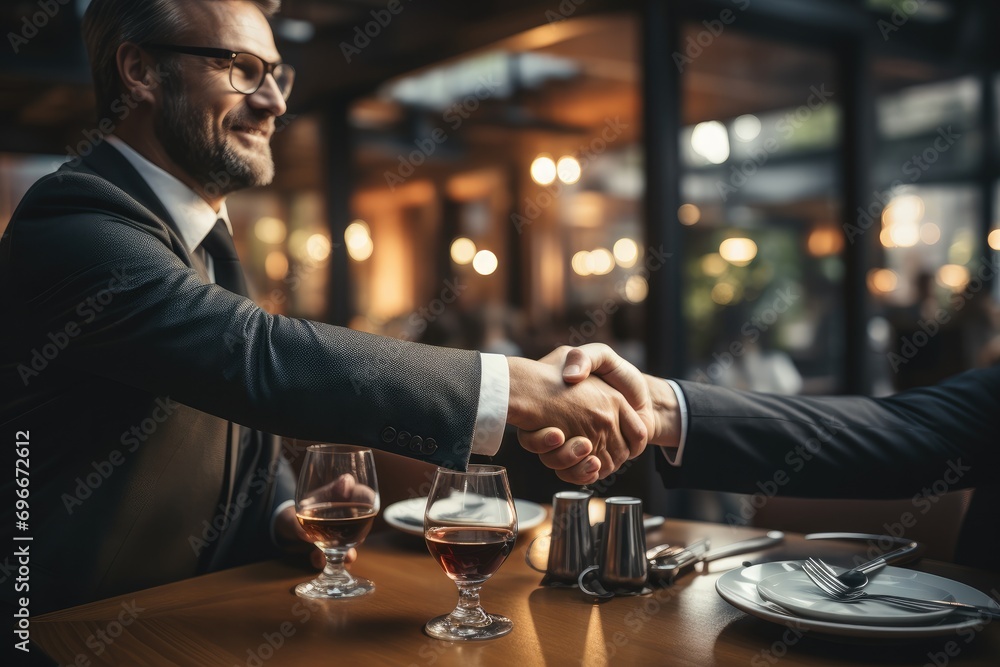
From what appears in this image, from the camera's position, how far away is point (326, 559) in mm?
1244

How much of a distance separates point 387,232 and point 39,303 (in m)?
11.8

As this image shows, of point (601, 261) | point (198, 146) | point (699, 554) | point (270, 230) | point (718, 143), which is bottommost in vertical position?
point (699, 554)

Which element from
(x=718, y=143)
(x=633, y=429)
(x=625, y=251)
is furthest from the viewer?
(x=625, y=251)

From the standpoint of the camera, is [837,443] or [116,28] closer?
[837,443]

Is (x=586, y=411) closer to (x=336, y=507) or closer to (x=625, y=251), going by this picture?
(x=336, y=507)

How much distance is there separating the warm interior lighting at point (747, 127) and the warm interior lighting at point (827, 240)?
5.25ft

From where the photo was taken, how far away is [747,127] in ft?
20.2

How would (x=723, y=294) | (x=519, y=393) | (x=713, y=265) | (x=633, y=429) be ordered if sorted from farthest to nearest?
(x=723, y=294), (x=713, y=265), (x=633, y=429), (x=519, y=393)

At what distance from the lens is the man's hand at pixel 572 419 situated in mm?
1280

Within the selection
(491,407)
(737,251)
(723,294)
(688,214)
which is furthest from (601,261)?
(491,407)

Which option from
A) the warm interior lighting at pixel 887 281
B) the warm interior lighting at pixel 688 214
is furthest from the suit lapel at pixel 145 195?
the warm interior lighting at pixel 887 281

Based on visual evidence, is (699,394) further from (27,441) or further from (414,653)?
(27,441)

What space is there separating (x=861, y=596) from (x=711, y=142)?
4811 mm

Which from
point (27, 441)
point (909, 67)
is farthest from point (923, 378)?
point (27, 441)
